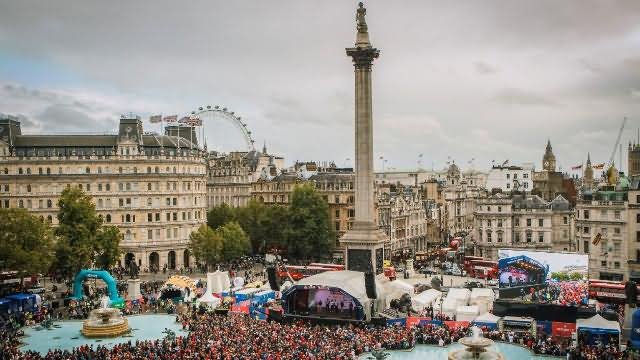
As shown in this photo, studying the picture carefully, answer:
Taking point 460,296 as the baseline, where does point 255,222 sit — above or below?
above

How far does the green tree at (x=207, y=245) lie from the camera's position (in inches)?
3137

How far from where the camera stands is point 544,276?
189 feet

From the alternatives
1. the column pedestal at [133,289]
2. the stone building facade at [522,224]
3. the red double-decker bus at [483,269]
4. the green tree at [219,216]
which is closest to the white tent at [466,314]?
the red double-decker bus at [483,269]

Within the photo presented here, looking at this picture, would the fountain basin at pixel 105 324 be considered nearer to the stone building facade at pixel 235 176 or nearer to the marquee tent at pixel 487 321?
the marquee tent at pixel 487 321

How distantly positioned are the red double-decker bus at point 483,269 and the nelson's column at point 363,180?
1835 cm

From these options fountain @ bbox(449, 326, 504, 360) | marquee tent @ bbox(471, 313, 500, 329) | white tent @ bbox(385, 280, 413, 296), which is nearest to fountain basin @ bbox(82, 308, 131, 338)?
white tent @ bbox(385, 280, 413, 296)

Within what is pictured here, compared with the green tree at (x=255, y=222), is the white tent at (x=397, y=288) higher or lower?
lower

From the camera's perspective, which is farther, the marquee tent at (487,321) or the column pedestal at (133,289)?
the column pedestal at (133,289)

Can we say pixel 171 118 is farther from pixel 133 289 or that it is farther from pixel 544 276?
pixel 544 276

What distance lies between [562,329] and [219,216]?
224ft

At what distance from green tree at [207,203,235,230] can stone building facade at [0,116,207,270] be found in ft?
48.0

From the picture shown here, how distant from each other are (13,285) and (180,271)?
26.0 metres

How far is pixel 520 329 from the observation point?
1796 inches

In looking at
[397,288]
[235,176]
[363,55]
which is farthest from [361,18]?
[235,176]
